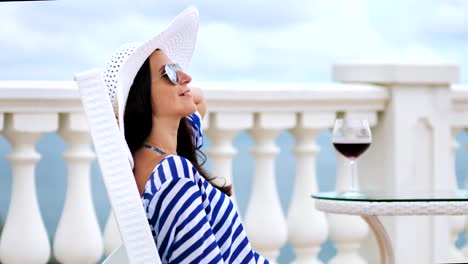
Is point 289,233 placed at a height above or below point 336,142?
below

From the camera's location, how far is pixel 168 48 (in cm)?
270

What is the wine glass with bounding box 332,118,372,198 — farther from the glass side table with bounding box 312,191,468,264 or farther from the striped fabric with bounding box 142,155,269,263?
the striped fabric with bounding box 142,155,269,263

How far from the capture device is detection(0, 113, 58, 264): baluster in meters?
3.69

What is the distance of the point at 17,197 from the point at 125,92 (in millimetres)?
1315

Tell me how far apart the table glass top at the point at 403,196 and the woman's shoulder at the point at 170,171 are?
3.67 ft

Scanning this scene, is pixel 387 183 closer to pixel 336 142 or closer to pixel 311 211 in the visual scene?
pixel 311 211

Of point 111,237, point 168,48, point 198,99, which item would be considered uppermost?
point 168,48

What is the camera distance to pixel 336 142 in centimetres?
366

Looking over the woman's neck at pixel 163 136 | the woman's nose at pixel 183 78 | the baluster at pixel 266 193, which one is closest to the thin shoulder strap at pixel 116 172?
the woman's neck at pixel 163 136

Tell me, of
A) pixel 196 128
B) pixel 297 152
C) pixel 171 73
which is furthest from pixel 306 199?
pixel 171 73

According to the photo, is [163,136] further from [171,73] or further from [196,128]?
[196,128]

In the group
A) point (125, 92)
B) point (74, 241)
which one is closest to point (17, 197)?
point (74, 241)

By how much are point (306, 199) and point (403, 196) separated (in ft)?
2.72

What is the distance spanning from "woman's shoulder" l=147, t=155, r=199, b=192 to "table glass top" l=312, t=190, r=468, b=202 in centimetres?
112
